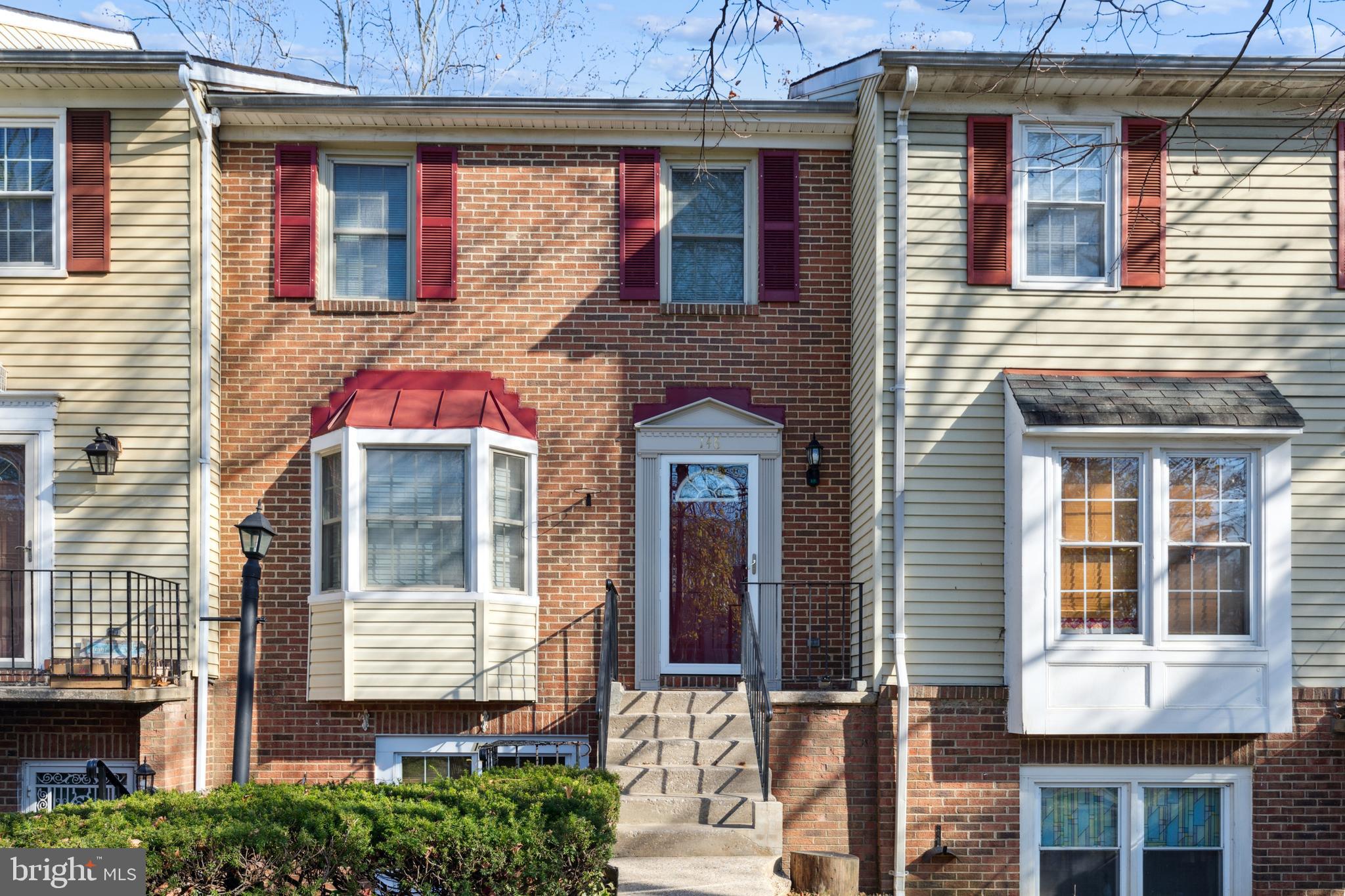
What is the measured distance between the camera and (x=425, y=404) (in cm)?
1230

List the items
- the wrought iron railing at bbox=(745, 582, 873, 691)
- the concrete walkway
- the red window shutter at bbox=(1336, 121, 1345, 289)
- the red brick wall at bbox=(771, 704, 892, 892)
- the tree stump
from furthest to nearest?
the wrought iron railing at bbox=(745, 582, 873, 691)
the red window shutter at bbox=(1336, 121, 1345, 289)
the red brick wall at bbox=(771, 704, 892, 892)
the tree stump
the concrete walkway

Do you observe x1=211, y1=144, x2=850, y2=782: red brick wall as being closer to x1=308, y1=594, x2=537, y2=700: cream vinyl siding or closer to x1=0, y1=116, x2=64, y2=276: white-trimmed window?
x1=308, y1=594, x2=537, y2=700: cream vinyl siding

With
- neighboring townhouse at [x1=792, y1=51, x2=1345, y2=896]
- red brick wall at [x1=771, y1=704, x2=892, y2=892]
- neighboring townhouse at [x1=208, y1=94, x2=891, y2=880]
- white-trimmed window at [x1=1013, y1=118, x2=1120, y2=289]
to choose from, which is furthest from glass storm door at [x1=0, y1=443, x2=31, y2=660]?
white-trimmed window at [x1=1013, y1=118, x2=1120, y2=289]

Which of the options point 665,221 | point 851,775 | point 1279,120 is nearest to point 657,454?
point 665,221

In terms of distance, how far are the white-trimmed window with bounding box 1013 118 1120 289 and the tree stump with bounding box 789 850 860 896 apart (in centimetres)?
501

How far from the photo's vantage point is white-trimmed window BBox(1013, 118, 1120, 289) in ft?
39.1

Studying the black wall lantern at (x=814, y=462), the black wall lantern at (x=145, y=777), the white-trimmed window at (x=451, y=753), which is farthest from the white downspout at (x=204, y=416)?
the black wall lantern at (x=814, y=462)

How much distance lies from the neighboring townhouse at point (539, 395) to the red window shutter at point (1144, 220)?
2.45 meters

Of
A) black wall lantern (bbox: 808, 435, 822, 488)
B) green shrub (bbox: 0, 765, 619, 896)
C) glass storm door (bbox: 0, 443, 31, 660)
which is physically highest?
black wall lantern (bbox: 808, 435, 822, 488)

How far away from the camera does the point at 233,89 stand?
12516 mm

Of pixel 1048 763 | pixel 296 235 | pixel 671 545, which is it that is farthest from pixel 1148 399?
pixel 296 235

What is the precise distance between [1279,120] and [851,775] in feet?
21.7

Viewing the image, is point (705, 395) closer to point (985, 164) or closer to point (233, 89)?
point (985, 164)

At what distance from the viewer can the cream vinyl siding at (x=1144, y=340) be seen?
454 inches
